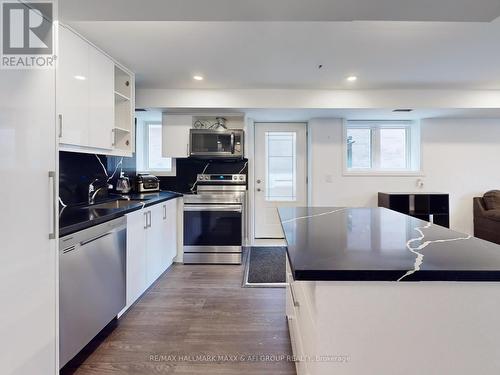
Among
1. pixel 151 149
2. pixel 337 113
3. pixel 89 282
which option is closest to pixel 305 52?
pixel 337 113

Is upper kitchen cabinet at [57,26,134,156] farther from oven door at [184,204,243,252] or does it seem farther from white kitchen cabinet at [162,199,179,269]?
oven door at [184,204,243,252]

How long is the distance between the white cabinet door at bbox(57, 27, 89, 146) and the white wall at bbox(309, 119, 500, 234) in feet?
10.0

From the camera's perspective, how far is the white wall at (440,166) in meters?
4.14

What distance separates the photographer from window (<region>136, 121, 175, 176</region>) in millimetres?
4227

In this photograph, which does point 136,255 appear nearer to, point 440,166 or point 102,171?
point 102,171

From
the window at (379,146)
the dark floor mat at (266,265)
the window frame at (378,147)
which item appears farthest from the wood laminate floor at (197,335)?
the window at (379,146)

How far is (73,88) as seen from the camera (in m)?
2.07

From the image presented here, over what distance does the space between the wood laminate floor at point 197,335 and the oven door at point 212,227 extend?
752 millimetres

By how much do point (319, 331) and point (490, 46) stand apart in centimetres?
286

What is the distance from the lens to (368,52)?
2.42 meters

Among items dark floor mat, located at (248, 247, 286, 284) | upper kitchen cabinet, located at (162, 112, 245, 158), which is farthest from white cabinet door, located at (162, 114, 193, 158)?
dark floor mat, located at (248, 247, 286, 284)

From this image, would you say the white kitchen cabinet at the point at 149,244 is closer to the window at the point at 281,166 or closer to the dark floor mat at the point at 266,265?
the dark floor mat at the point at 266,265

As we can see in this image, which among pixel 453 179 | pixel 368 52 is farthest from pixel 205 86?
pixel 453 179

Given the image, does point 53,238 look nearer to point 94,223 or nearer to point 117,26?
point 94,223
